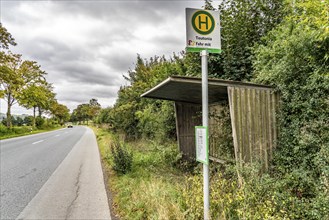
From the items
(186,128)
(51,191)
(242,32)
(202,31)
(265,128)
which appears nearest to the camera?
(202,31)

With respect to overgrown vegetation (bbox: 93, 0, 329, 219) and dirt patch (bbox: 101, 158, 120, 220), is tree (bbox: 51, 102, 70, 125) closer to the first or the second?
dirt patch (bbox: 101, 158, 120, 220)

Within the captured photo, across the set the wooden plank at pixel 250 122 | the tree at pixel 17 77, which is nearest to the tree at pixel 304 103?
the wooden plank at pixel 250 122

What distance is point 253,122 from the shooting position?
13.9 ft

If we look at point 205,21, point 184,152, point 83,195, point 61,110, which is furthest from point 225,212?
point 61,110

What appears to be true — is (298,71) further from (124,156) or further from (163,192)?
(124,156)

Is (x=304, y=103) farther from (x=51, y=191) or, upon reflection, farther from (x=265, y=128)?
(x=51, y=191)

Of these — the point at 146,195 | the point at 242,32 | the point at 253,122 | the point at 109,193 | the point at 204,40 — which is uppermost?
the point at 242,32

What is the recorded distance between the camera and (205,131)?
2291 mm

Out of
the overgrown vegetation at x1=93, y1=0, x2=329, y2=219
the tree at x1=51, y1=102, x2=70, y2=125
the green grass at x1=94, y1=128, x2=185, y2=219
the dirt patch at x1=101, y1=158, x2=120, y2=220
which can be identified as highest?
the tree at x1=51, y1=102, x2=70, y2=125

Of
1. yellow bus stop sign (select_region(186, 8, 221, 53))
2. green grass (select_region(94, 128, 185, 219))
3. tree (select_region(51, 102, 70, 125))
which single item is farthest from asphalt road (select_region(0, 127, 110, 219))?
tree (select_region(51, 102, 70, 125))

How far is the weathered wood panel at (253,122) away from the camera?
13.3 feet

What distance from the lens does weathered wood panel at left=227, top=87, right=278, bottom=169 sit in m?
4.04

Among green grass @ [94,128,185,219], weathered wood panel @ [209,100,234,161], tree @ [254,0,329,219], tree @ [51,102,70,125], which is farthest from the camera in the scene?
tree @ [51,102,70,125]

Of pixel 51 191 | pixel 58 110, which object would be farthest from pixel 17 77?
pixel 58 110
